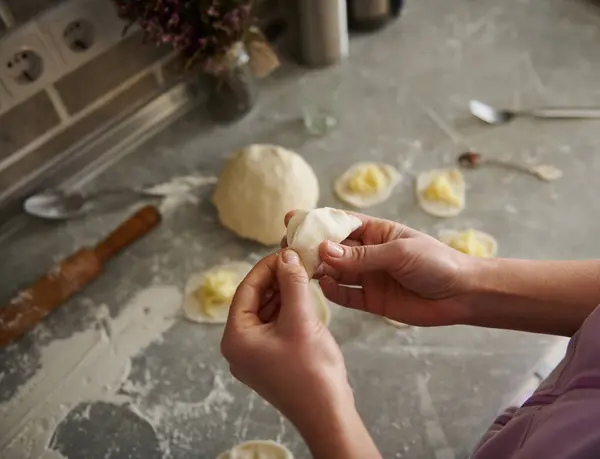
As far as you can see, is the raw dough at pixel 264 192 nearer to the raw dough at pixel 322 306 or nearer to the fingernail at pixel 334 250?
the raw dough at pixel 322 306

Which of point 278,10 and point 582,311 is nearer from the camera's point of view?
point 582,311

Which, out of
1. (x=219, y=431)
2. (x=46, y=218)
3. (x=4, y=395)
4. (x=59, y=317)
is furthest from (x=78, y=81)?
(x=219, y=431)

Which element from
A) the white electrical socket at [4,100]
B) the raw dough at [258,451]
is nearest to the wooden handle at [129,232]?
the white electrical socket at [4,100]

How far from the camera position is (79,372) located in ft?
2.74

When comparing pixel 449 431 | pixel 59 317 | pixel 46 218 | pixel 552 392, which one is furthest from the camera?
pixel 46 218

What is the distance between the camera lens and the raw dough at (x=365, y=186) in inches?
38.8

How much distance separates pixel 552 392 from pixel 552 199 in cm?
53

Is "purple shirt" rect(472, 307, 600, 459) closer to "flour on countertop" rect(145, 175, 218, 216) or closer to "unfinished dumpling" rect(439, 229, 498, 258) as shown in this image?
"unfinished dumpling" rect(439, 229, 498, 258)

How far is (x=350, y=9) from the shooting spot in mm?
1235

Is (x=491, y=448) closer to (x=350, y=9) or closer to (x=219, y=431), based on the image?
(x=219, y=431)

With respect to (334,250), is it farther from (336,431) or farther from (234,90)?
(234,90)

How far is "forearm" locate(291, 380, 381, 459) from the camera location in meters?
0.50

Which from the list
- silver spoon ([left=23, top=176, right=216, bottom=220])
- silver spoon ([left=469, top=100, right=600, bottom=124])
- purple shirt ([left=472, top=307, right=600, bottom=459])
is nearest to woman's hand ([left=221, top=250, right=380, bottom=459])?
purple shirt ([left=472, top=307, right=600, bottom=459])

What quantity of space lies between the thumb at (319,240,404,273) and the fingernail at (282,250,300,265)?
0.03 m
